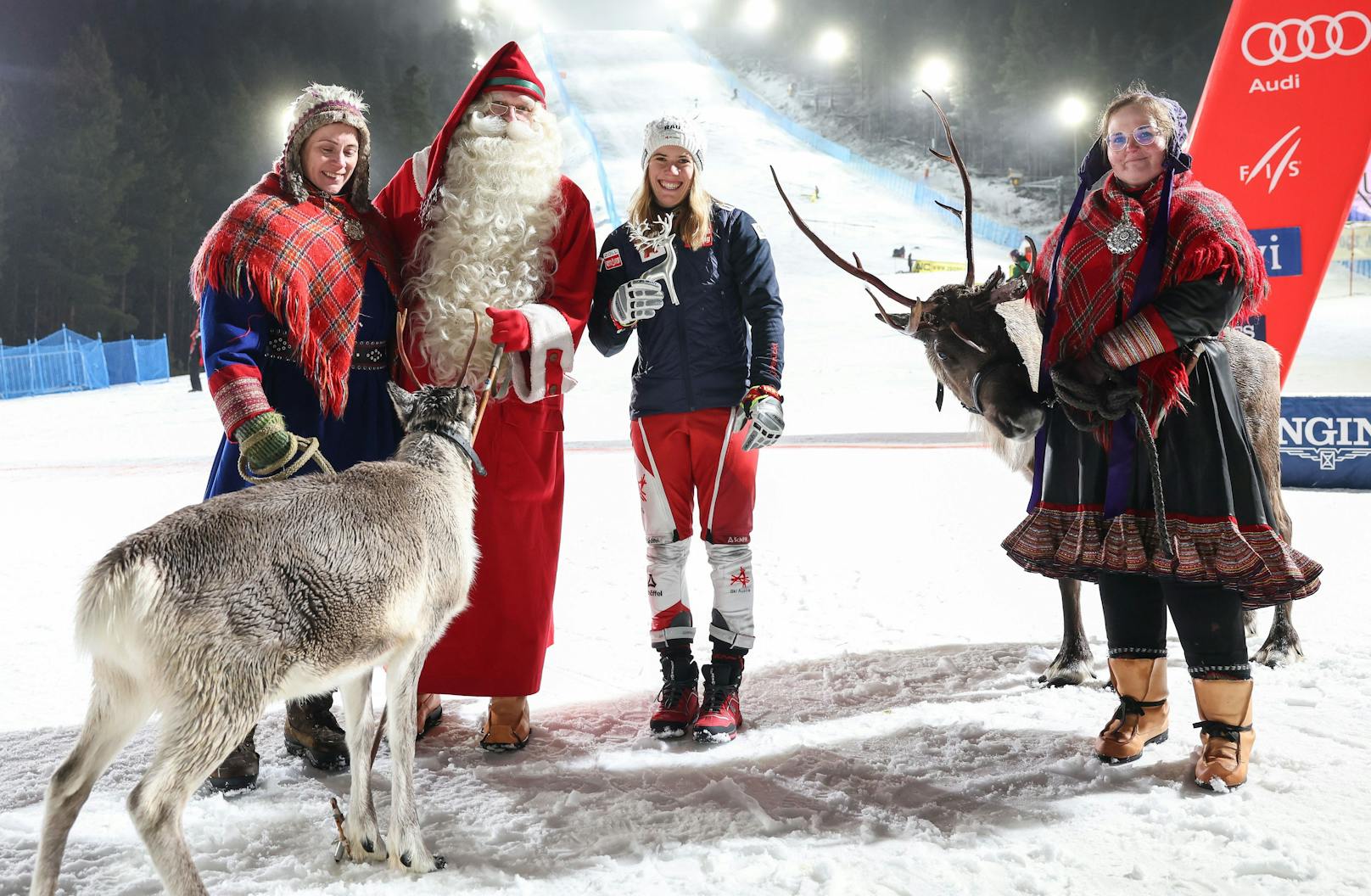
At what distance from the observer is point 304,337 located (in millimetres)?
2408

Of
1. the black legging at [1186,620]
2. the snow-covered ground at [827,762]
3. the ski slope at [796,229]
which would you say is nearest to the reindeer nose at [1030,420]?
the black legging at [1186,620]

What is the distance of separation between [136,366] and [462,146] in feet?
67.5

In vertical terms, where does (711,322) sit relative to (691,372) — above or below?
above

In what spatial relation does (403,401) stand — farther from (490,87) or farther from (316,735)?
(490,87)

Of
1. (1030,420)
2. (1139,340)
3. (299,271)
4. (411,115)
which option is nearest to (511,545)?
(299,271)

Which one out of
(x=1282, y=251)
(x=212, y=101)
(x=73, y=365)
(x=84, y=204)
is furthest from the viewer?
(x=212, y=101)

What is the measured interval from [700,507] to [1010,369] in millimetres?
1051

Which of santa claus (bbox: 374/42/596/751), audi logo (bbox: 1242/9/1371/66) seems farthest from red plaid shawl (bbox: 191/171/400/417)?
audi logo (bbox: 1242/9/1371/66)

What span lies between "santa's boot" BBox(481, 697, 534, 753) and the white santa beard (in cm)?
98

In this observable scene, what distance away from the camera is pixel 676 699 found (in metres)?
2.93

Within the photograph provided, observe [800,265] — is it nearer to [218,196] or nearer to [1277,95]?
[1277,95]

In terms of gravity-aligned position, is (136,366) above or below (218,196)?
below

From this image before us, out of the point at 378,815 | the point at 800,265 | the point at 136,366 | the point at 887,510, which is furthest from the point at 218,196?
the point at 378,815

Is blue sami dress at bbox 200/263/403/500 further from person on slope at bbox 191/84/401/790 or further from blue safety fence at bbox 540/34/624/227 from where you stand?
blue safety fence at bbox 540/34/624/227
